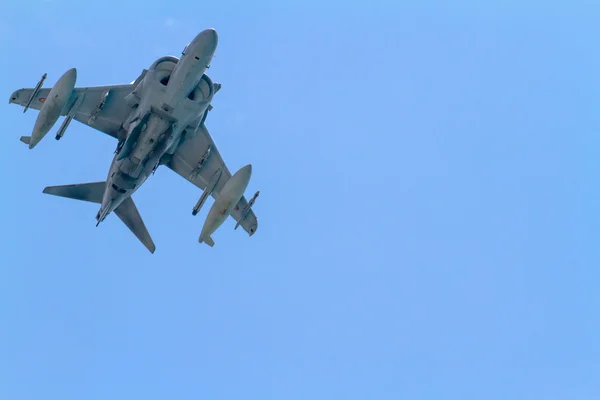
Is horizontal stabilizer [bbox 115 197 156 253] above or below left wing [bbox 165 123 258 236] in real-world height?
below

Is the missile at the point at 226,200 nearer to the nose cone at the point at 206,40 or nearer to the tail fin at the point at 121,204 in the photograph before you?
the tail fin at the point at 121,204

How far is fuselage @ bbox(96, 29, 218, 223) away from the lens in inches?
1182

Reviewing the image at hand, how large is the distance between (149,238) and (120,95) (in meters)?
8.23

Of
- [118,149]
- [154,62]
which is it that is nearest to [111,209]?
[118,149]

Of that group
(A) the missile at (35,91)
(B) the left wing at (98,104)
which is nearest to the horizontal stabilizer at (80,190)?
(B) the left wing at (98,104)

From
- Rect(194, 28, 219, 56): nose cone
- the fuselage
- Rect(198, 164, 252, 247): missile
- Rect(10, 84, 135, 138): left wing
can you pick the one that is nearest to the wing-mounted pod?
Rect(198, 164, 252, 247): missile

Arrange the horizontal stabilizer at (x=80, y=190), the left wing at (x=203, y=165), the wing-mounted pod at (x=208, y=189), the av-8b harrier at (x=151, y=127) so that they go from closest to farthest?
the av-8b harrier at (x=151, y=127), the wing-mounted pod at (x=208, y=189), the horizontal stabilizer at (x=80, y=190), the left wing at (x=203, y=165)

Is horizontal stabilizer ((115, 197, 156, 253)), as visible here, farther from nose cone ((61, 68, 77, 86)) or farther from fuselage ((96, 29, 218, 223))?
nose cone ((61, 68, 77, 86))

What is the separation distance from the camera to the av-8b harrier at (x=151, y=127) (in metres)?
30.4

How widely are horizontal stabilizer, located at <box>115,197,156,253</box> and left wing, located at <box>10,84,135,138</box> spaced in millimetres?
4269

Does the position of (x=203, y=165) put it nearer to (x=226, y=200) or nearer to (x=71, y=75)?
(x=226, y=200)

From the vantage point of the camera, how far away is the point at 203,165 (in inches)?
1468

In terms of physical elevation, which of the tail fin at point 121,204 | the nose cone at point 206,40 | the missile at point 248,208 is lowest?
the tail fin at point 121,204

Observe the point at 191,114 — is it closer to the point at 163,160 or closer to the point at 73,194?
the point at 163,160
